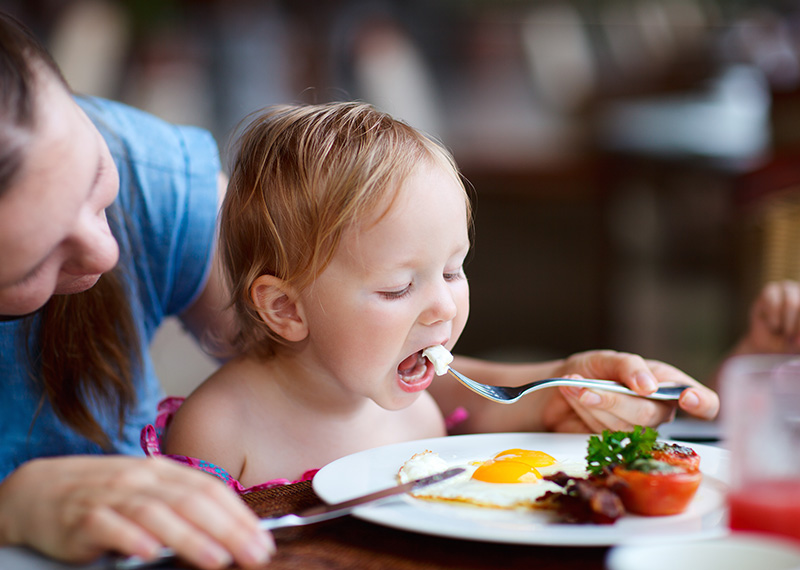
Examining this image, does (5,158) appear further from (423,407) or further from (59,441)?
(423,407)

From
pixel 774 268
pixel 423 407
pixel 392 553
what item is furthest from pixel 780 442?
pixel 774 268

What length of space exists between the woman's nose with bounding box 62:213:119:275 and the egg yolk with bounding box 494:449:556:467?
556 mm

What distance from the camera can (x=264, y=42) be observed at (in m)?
5.32

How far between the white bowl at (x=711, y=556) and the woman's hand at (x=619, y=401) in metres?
0.54

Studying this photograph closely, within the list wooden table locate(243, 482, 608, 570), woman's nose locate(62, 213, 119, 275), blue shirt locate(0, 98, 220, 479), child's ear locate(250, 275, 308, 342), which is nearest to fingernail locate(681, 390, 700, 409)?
wooden table locate(243, 482, 608, 570)

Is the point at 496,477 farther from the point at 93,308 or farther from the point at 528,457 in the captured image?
the point at 93,308

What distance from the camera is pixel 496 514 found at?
2.54 ft

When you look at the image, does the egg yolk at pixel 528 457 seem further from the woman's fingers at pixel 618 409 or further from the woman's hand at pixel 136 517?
the woman's hand at pixel 136 517

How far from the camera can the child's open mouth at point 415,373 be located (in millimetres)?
1128

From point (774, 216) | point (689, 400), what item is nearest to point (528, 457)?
point (689, 400)

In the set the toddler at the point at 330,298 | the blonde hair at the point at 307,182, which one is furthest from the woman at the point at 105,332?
the blonde hair at the point at 307,182

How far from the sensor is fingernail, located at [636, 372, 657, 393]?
1112mm

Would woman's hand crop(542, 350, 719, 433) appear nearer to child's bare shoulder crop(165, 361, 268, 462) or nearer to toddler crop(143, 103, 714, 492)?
toddler crop(143, 103, 714, 492)

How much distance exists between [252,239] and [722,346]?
4.03m
